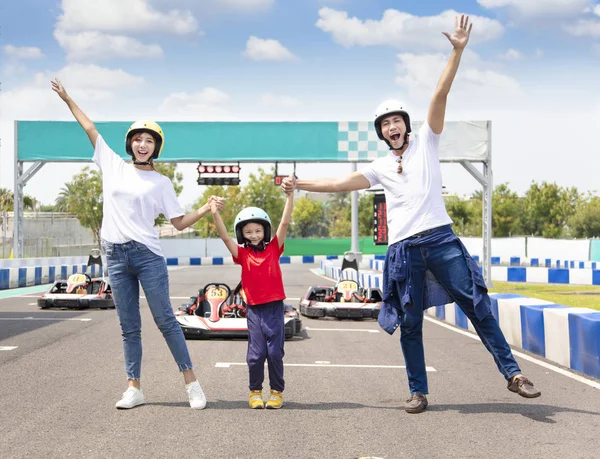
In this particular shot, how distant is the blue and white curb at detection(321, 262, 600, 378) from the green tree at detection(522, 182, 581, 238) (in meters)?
78.5

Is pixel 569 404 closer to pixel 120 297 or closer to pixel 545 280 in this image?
pixel 120 297

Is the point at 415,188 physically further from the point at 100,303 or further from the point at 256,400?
the point at 100,303

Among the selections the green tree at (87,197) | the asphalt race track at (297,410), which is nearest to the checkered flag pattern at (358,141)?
the asphalt race track at (297,410)

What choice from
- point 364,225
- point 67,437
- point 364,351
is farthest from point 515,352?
point 364,225

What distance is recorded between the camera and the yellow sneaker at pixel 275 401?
568cm

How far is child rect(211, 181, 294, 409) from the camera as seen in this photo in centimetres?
574

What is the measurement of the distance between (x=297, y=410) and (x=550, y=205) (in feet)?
282

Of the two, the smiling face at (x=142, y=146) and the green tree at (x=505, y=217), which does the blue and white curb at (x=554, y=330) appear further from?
the green tree at (x=505, y=217)

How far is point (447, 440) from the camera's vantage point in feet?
15.5

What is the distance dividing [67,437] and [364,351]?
4.96 meters

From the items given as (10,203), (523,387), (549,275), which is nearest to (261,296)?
(523,387)

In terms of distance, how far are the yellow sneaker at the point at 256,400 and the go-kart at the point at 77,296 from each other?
29.6 ft

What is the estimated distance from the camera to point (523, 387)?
5.36m

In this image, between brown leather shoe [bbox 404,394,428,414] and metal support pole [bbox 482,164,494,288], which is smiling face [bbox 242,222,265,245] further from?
metal support pole [bbox 482,164,494,288]
